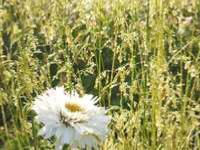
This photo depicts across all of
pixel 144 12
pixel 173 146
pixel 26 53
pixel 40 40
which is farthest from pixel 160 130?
pixel 144 12

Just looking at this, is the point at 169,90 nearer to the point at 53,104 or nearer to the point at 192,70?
the point at 192,70

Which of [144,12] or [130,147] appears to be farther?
[144,12]

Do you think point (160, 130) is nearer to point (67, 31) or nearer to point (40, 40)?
point (67, 31)

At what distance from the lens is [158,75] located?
1.43 m

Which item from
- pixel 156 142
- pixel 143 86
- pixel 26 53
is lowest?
pixel 156 142

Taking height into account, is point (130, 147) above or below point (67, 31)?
below

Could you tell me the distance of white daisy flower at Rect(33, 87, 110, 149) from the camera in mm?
1010

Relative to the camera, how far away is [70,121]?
1.04 metres

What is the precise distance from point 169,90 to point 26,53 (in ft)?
1.21

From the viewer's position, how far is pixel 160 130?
144 cm

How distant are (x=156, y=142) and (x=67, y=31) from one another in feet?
1.27

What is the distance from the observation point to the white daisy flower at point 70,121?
1.01 m

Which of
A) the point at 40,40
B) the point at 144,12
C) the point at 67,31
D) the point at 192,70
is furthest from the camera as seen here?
the point at 144,12

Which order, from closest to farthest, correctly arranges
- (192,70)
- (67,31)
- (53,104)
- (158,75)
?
(53,104) < (158,75) < (192,70) < (67,31)
